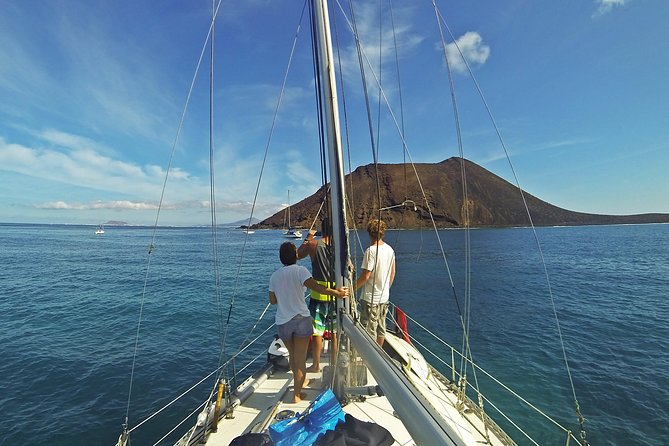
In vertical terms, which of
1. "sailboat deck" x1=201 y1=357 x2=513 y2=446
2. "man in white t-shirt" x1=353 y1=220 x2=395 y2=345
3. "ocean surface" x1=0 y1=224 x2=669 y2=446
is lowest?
"ocean surface" x1=0 y1=224 x2=669 y2=446

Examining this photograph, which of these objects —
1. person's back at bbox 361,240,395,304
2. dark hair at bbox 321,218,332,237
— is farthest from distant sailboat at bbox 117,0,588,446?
person's back at bbox 361,240,395,304

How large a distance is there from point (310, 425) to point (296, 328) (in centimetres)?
136

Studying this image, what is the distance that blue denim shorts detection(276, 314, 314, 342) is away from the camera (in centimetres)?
460

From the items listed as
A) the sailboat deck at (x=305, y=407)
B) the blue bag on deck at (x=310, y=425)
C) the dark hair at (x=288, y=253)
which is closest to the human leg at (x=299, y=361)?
the sailboat deck at (x=305, y=407)

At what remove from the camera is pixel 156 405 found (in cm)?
897

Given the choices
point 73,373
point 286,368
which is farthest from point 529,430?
point 73,373

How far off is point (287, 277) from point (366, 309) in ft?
4.91

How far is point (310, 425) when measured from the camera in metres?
3.45

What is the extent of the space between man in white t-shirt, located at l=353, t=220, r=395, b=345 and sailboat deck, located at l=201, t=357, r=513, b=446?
3.30 feet

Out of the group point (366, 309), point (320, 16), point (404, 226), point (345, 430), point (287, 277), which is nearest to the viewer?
point (345, 430)

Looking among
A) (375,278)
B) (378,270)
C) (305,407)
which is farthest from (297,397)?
(378,270)

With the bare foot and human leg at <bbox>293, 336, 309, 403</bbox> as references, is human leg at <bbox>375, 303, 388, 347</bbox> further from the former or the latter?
the bare foot

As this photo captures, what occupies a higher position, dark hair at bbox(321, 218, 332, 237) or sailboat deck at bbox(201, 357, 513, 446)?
dark hair at bbox(321, 218, 332, 237)

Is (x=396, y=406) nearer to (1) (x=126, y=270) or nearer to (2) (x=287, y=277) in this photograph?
(2) (x=287, y=277)
